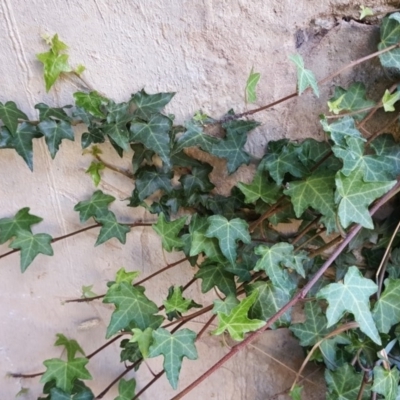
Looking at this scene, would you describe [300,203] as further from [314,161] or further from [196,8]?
[196,8]

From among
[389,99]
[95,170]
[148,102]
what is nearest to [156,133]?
[148,102]

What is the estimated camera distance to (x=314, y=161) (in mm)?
765

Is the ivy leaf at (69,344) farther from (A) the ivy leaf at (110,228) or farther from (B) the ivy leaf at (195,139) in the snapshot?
(B) the ivy leaf at (195,139)

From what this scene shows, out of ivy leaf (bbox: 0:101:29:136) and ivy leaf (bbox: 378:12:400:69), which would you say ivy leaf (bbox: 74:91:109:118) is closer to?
ivy leaf (bbox: 0:101:29:136)

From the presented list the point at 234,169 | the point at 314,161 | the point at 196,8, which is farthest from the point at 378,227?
the point at 196,8

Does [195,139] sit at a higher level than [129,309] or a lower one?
higher

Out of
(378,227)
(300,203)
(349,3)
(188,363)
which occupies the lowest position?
(188,363)

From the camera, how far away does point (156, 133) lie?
2.49ft

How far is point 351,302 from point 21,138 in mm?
631

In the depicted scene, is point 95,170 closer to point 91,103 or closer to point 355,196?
point 91,103

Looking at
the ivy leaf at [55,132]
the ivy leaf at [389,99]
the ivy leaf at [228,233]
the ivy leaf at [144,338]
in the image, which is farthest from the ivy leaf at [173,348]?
the ivy leaf at [389,99]

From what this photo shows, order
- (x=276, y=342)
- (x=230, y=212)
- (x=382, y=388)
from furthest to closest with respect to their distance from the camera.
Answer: (x=276, y=342)
(x=230, y=212)
(x=382, y=388)

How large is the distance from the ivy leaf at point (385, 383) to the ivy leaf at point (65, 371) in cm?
55

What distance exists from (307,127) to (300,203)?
6.7 inches
